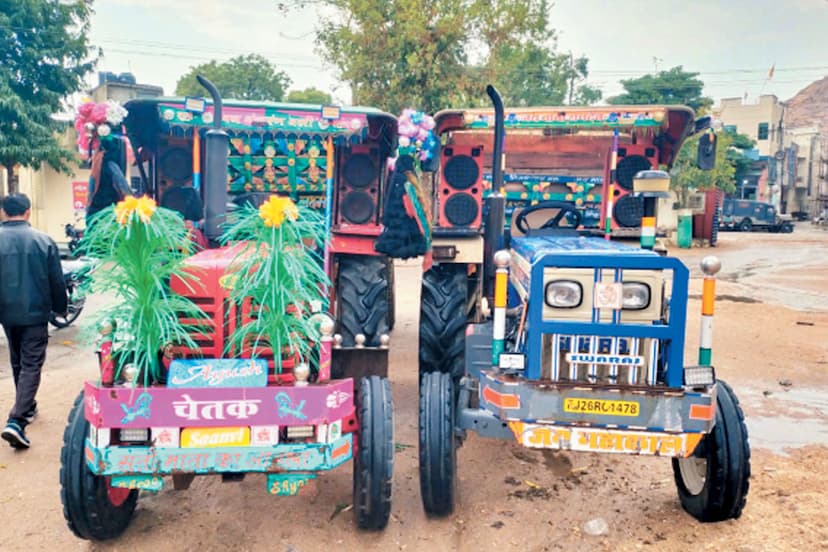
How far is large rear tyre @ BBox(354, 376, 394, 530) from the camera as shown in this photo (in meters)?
3.59

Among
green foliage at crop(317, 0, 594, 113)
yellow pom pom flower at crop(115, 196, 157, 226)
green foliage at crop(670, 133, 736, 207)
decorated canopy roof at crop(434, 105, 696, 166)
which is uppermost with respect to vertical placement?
green foliage at crop(317, 0, 594, 113)

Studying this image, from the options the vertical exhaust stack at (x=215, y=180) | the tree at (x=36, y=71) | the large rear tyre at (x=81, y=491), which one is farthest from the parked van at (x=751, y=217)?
the large rear tyre at (x=81, y=491)

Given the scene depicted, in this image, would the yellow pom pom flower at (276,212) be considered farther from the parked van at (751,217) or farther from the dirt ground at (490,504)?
the parked van at (751,217)

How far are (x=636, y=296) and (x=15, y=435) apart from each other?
454 cm

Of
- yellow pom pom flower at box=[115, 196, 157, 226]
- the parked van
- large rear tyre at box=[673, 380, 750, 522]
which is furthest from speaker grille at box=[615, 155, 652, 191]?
the parked van

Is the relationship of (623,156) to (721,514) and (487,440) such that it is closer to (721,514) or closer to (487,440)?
(487,440)

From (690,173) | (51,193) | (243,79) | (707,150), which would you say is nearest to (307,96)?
(243,79)

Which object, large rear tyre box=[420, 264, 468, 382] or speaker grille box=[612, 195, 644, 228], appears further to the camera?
speaker grille box=[612, 195, 644, 228]

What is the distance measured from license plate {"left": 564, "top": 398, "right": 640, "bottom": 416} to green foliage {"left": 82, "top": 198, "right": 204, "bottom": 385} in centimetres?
204

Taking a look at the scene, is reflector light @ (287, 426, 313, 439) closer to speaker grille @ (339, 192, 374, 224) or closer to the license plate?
the license plate

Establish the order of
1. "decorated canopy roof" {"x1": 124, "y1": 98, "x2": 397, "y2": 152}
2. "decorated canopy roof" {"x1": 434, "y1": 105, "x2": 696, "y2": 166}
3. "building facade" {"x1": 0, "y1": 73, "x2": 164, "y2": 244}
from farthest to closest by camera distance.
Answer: "building facade" {"x1": 0, "y1": 73, "x2": 164, "y2": 244} < "decorated canopy roof" {"x1": 434, "y1": 105, "x2": 696, "y2": 166} < "decorated canopy roof" {"x1": 124, "y1": 98, "x2": 397, "y2": 152}

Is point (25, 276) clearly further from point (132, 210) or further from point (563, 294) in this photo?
point (563, 294)

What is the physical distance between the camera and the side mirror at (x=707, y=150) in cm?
575

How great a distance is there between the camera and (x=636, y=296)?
3.66 metres
